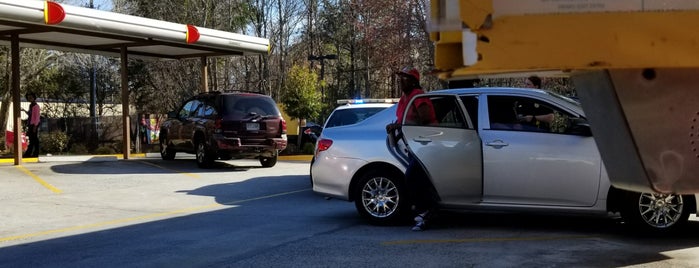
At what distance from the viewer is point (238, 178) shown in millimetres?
13586

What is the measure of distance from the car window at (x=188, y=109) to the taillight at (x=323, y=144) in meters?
7.80

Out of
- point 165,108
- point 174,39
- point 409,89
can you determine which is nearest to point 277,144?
point 174,39

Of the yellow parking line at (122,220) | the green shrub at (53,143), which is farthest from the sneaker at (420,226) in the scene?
the green shrub at (53,143)

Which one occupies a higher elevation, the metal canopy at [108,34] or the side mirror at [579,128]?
the metal canopy at [108,34]

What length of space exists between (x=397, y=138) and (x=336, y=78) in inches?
1206

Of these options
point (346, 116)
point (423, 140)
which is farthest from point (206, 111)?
point (423, 140)

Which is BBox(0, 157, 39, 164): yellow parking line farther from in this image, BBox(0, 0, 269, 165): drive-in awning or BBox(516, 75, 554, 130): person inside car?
BBox(516, 75, 554, 130): person inside car

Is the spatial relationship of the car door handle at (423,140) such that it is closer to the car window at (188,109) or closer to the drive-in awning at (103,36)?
the car window at (188,109)

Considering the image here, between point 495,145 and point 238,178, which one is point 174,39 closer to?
point 238,178

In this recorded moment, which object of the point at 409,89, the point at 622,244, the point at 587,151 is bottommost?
the point at 622,244

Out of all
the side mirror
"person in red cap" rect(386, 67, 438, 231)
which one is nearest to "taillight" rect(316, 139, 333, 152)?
"person in red cap" rect(386, 67, 438, 231)

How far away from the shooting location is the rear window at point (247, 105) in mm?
14789

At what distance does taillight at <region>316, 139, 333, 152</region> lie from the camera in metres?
8.36

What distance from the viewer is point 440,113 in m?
7.63
